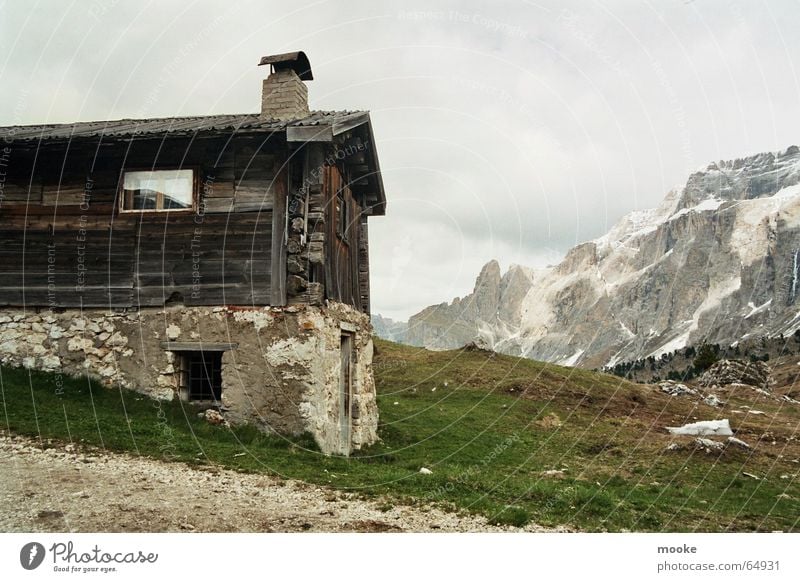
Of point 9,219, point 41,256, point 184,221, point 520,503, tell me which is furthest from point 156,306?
point 520,503

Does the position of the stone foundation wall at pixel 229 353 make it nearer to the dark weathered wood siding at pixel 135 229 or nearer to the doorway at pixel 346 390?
the dark weathered wood siding at pixel 135 229

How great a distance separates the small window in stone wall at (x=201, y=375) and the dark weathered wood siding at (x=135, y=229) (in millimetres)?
1288

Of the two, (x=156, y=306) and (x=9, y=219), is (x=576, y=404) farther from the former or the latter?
(x=9, y=219)

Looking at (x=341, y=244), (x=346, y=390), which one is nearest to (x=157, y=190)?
(x=341, y=244)

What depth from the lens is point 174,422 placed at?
40.2 ft

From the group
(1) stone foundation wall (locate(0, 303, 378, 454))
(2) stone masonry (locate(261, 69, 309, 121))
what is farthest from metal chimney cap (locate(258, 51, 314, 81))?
(1) stone foundation wall (locate(0, 303, 378, 454))

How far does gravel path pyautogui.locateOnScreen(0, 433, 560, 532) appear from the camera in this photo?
738 centimetres

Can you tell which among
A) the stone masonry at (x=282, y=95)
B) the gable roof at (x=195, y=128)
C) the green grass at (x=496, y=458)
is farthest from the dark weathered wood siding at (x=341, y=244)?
the green grass at (x=496, y=458)

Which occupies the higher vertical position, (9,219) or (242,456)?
(9,219)

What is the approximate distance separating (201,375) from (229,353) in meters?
1.29

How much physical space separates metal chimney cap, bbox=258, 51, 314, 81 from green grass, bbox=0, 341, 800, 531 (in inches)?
339

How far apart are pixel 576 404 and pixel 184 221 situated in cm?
1723
